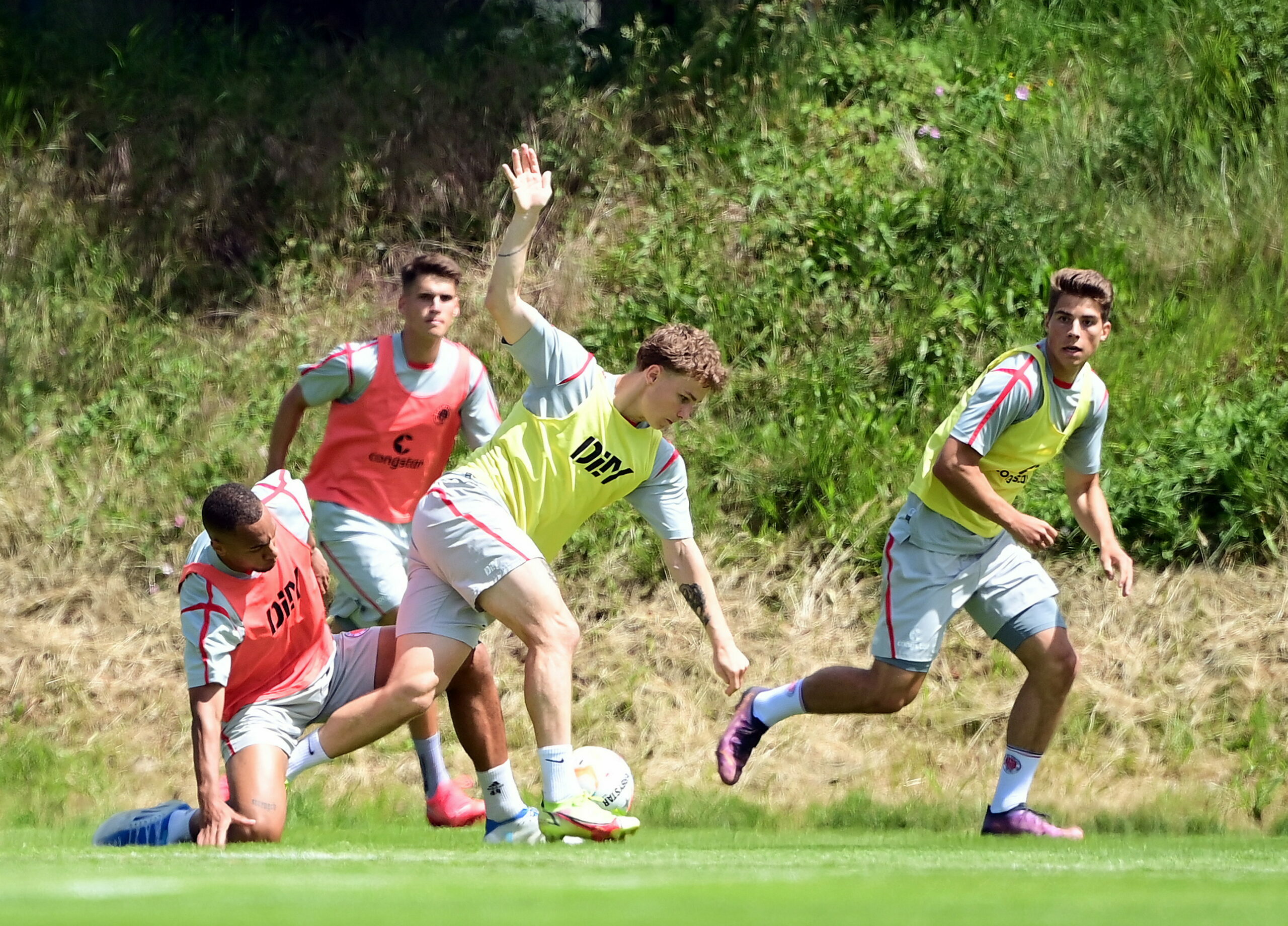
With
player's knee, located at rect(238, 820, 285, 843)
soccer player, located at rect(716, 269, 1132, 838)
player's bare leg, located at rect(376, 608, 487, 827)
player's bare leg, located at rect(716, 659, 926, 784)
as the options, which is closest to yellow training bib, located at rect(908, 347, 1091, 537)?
soccer player, located at rect(716, 269, 1132, 838)

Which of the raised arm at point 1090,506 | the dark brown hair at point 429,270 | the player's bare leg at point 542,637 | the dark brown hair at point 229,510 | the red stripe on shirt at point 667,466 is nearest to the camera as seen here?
the dark brown hair at point 229,510

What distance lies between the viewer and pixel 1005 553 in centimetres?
712

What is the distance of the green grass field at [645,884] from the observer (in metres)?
3.55

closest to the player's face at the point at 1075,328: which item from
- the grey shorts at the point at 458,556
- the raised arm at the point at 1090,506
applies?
the raised arm at the point at 1090,506

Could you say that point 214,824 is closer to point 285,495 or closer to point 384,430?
point 285,495

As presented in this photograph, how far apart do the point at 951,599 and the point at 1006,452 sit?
26.5 inches

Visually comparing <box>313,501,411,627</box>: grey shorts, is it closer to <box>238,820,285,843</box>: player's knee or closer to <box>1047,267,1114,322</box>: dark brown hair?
<box>238,820,285,843</box>: player's knee

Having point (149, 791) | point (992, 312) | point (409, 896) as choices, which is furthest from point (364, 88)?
point (409, 896)

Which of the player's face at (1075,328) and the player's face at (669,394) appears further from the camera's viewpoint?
the player's face at (1075,328)

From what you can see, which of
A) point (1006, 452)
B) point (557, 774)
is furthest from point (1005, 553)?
point (557, 774)

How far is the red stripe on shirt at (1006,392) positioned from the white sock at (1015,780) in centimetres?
141

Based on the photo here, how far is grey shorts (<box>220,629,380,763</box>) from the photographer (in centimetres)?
639

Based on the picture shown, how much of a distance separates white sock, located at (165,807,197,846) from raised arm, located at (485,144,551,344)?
2184mm

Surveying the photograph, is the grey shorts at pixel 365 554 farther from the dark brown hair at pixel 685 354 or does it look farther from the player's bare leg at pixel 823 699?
the dark brown hair at pixel 685 354
